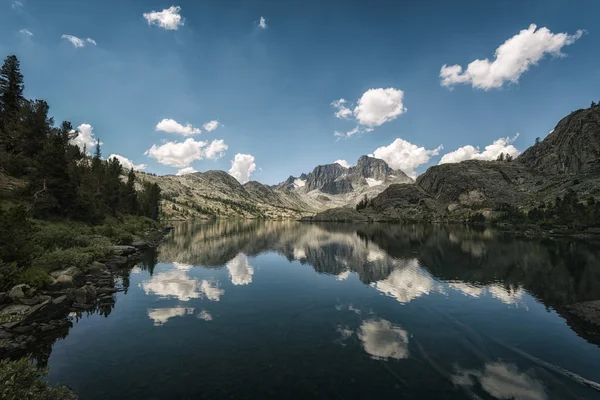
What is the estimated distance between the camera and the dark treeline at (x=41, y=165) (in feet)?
191

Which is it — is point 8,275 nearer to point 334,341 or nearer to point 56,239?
point 56,239

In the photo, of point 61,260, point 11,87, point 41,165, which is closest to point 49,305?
point 61,260

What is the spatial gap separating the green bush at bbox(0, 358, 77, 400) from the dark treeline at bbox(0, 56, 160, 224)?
33.9 metres

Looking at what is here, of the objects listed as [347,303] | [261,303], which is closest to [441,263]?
[347,303]

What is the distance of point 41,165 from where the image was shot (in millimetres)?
58188

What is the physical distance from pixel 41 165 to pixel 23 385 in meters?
60.4

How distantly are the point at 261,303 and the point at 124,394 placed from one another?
836 inches

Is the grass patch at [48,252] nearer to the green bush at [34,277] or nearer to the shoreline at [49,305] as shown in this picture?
the green bush at [34,277]

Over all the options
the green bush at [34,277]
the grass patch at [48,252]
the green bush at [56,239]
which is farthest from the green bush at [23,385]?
the green bush at [56,239]

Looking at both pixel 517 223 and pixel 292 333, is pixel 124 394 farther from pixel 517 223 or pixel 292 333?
pixel 517 223

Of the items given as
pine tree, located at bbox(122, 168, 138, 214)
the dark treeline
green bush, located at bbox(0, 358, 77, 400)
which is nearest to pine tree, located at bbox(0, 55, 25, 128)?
the dark treeline

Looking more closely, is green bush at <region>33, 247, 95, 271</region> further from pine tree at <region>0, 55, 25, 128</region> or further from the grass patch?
pine tree at <region>0, 55, 25, 128</region>

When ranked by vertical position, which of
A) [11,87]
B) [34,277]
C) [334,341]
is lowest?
[334,341]

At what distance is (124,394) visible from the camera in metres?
17.2
